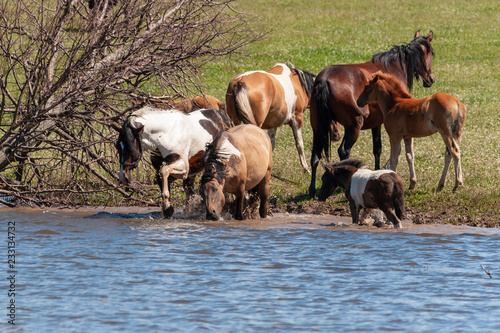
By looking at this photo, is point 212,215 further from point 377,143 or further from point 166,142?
point 377,143

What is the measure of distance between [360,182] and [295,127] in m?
4.60

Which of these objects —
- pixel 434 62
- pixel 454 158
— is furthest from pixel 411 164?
pixel 434 62

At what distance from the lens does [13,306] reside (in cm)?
643

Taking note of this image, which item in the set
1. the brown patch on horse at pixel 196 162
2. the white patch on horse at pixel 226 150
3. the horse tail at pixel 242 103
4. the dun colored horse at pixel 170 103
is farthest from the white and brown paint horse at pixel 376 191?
the dun colored horse at pixel 170 103

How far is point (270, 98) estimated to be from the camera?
13.4m

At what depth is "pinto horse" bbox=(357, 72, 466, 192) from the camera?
11.5 metres

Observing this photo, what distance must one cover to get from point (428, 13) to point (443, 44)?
7.02 m

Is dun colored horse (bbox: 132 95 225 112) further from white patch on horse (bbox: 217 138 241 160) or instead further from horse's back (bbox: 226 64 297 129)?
white patch on horse (bbox: 217 138 241 160)

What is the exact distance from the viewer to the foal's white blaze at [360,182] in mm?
9874

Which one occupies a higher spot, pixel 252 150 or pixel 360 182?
pixel 252 150

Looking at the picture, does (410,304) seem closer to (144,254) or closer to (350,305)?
(350,305)

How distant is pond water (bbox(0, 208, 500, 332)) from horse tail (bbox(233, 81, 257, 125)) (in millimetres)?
2766

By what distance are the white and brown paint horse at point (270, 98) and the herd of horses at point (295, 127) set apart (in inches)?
0.8

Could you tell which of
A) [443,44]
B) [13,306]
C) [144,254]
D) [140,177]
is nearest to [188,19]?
[140,177]
